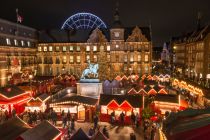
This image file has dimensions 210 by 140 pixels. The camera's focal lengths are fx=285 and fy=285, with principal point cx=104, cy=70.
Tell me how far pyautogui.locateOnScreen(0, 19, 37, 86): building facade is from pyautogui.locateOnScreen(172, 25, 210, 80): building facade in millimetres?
36184

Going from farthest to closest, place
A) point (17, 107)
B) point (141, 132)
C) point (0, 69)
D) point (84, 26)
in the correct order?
point (84, 26) → point (0, 69) → point (17, 107) → point (141, 132)

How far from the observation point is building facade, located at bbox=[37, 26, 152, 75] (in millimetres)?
66000

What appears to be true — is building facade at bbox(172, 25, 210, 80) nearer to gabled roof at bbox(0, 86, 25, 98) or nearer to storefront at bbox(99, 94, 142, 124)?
storefront at bbox(99, 94, 142, 124)

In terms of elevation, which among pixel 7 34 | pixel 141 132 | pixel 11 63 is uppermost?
pixel 7 34

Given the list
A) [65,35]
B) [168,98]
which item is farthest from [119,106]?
[65,35]

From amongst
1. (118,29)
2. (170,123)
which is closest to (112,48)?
(118,29)

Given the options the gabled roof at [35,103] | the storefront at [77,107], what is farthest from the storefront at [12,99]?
the storefront at [77,107]

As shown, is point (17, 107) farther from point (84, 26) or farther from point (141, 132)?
point (84, 26)

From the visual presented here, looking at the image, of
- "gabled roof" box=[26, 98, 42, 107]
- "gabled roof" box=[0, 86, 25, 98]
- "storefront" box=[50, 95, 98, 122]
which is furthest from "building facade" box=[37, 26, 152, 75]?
"storefront" box=[50, 95, 98, 122]

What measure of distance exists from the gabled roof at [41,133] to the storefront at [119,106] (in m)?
11.4

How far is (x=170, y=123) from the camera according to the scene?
516 inches

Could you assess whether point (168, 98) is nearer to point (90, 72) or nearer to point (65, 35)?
point (90, 72)

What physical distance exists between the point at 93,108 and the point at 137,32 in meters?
41.4

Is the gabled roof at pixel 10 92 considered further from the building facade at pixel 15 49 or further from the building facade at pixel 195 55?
the building facade at pixel 195 55
